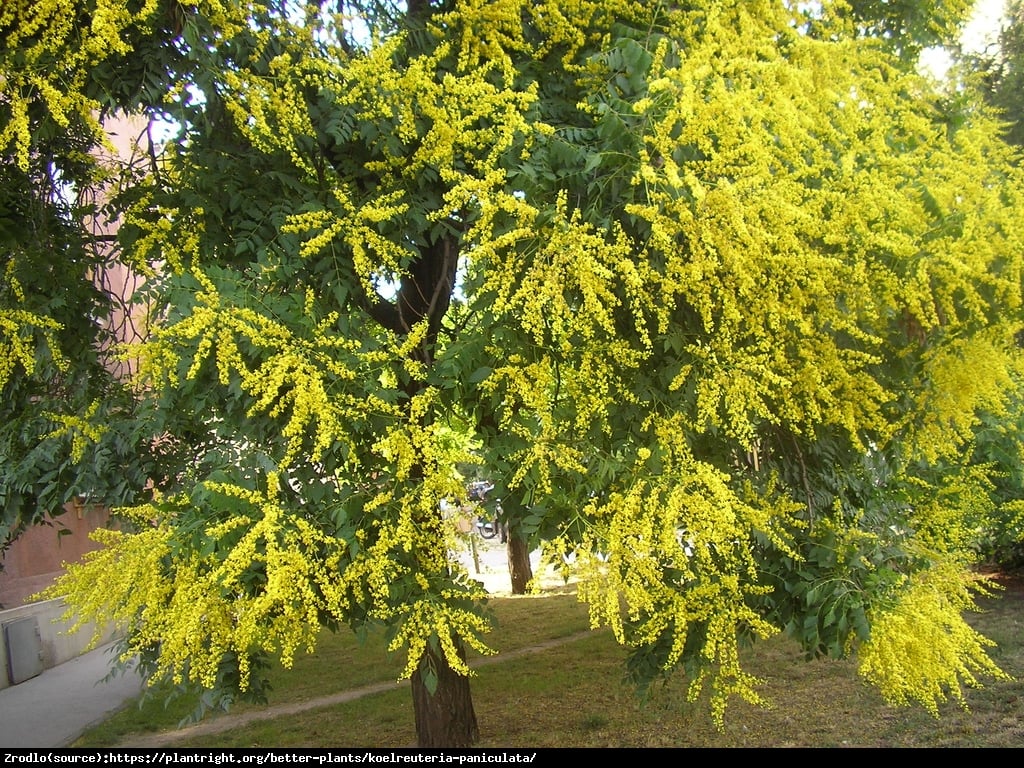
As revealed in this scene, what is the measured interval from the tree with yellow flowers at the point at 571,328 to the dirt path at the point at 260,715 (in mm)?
3606

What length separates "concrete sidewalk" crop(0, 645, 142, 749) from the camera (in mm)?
7805

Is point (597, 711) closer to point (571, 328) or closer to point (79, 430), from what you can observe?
point (571, 328)

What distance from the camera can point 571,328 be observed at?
11.7ft

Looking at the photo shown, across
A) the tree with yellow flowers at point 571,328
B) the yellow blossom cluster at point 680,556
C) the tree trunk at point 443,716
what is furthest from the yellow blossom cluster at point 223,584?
the tree trunk at point 443,716

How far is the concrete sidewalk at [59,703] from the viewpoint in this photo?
307 inches

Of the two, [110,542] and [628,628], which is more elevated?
[110,542]

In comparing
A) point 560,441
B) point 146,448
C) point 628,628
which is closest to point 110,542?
point 146,448

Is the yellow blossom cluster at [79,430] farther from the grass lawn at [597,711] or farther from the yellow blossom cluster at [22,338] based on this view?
the grass lawn at [597,711]

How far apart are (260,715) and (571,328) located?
21.1 ft

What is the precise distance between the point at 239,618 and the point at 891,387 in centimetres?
304

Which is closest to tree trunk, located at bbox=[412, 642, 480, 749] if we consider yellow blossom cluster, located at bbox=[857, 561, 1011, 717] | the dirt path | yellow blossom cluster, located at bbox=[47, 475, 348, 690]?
the dirt path
